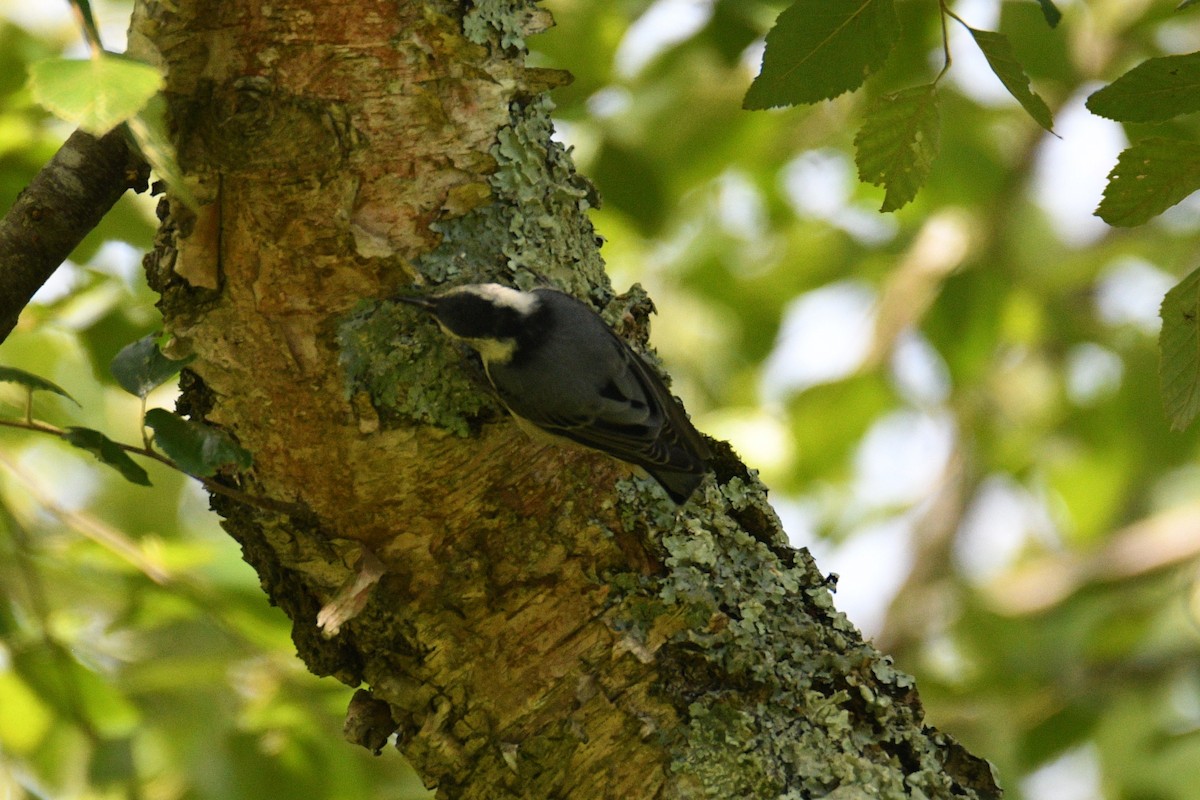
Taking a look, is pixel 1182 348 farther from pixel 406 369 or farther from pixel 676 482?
pixel 406 369

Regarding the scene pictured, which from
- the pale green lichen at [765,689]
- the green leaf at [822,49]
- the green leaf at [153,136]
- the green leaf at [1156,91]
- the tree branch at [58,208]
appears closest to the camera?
the green leaf at [153,136]

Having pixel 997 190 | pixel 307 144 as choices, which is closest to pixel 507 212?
pixel 307 144

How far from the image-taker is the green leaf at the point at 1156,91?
1.20m

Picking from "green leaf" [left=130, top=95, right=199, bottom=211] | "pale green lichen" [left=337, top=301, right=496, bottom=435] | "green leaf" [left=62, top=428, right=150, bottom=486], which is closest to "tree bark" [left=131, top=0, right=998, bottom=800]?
"pale green lichen" [left=337, top=301, right=496, bottom=435]

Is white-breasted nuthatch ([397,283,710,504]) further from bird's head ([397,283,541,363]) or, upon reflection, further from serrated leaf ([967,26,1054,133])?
serrated leaf ([967,26,1054,133])

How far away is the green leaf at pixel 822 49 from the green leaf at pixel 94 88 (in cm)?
67

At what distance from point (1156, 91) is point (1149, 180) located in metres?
0.09

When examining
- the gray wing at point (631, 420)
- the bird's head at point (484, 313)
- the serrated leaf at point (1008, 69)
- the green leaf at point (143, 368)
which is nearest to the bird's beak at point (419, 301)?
the bird's head at point (484, 313)

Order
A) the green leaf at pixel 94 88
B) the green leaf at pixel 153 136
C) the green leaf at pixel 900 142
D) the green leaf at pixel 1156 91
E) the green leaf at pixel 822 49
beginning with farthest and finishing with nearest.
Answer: the green leaf at pixel 900 142 → the green leaf at pixel 822 49 → the green leaf at pixel 1156 91 → the green leaf at pixel 153 136 → the green leaf at pixel 94 88

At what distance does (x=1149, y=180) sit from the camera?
47.7 inches

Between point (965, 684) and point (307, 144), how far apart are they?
2.82m

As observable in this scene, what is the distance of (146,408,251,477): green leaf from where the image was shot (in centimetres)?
135

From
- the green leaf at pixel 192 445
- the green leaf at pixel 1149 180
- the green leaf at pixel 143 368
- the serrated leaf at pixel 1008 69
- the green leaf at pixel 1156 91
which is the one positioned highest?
the serrated leaf at pixel 1008 69

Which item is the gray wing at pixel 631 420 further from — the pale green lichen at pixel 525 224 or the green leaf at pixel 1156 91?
the green leaf at pixel 1156 91
